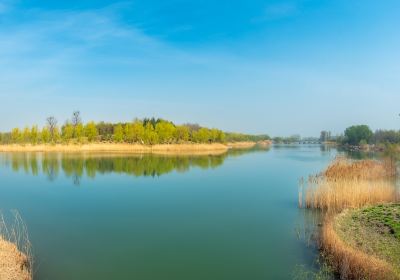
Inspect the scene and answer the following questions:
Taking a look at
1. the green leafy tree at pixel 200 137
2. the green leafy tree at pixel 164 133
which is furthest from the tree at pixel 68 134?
the green leafy tree at pixel 200 137

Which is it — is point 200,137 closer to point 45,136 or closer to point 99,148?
point 99,148

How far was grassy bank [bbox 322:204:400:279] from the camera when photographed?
5.94m

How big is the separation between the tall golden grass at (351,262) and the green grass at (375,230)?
0.22 m

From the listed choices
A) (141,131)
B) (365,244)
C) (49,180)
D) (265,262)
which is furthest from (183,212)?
(141,131)

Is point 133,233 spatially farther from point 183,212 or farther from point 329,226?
point 329,226

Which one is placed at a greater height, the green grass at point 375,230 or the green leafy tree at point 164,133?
the green leafy tree at point 164,133

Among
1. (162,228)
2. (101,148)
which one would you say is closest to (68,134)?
(101,148)

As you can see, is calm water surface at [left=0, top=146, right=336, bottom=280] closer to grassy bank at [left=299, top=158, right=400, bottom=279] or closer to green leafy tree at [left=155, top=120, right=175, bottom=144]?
grassy bank at [left=299, top=158, right=400, bottom=279]

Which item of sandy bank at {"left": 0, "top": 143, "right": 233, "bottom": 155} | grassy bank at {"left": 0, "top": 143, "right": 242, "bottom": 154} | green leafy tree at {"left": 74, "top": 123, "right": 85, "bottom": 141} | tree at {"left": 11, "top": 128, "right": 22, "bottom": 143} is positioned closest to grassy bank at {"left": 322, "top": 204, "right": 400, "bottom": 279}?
sandy bank at {"left": 0, "top": 143, "right": 233, "bottom": 155}

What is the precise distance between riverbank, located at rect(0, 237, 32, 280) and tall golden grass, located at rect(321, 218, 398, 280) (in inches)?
239

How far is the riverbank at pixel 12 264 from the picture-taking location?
5836mm

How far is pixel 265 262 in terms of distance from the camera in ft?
24.5

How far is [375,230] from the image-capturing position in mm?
8578

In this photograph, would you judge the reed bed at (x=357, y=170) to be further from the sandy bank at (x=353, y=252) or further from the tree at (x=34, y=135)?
the tree at (x=34, y=135)
